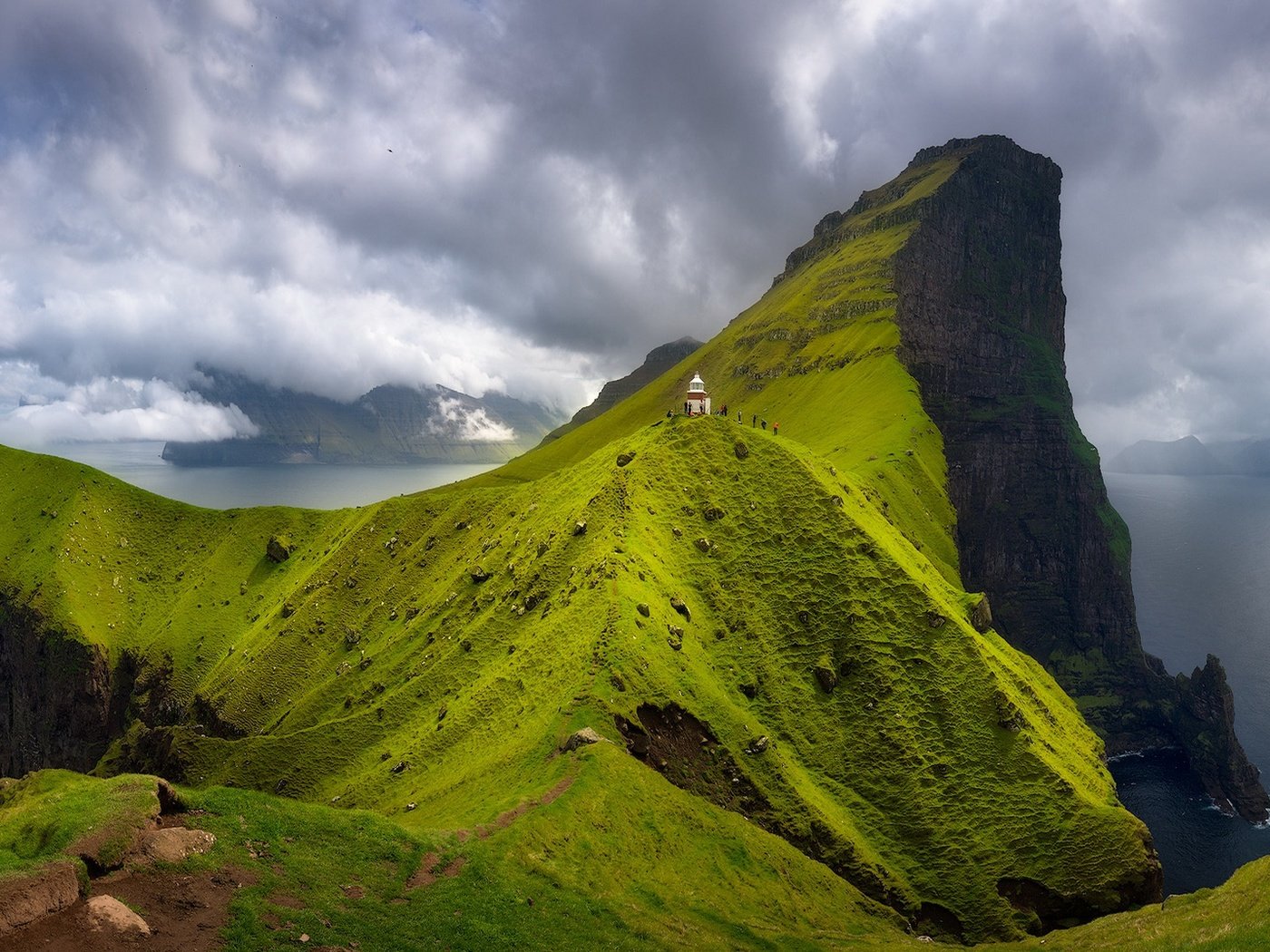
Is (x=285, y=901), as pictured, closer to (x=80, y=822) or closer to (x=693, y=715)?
(x=80, y=822)

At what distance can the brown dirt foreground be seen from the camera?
975 inches

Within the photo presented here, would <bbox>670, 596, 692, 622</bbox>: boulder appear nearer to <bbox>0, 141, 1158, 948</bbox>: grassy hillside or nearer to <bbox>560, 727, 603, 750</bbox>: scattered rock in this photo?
<bbox>0, 141, 1158, 948</bbox>: grassy hillside

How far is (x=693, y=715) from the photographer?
57.7 meters

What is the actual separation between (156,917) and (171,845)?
3766 millimetres

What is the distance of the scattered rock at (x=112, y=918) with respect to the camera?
25.8 meters

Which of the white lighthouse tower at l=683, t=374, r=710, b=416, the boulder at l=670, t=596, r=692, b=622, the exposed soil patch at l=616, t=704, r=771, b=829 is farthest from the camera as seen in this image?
the white lighthouse tower at l=683, t=374, r=710, b=416

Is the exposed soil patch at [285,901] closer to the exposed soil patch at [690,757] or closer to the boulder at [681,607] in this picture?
the exposed soil patch at [690,757]

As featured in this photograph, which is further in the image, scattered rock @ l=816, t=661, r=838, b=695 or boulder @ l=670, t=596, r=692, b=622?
boulder @ l=670, t=596, r=692, b=622

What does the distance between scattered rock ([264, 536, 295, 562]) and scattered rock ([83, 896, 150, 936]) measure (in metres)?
132

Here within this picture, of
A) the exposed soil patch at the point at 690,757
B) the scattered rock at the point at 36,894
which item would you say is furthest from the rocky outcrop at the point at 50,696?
the scattered rock at the point at 36,894

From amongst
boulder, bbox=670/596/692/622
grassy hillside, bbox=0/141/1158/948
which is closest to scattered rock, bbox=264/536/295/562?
grassy hillside, bbox=0/141/1158/948

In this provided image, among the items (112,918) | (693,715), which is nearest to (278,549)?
(693,715)

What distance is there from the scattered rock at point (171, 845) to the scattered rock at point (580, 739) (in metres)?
22.9

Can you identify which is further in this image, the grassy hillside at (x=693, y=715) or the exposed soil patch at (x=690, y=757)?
the exposed soil patch at (x=690, y=757)
